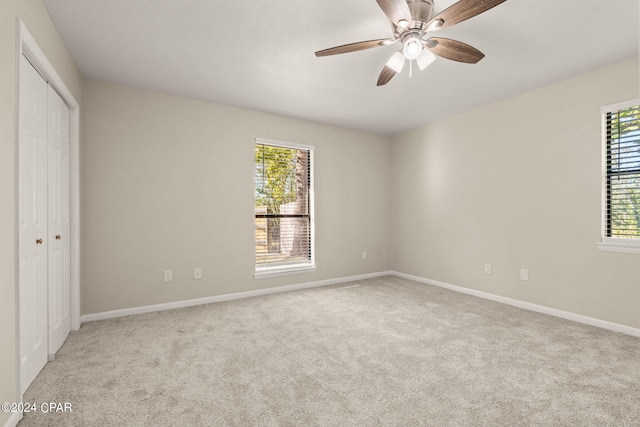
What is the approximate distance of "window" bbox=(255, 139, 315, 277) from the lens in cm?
423

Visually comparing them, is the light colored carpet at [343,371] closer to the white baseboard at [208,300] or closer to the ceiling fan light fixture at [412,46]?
the white baseboard at [208,300]

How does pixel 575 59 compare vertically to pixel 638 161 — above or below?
above

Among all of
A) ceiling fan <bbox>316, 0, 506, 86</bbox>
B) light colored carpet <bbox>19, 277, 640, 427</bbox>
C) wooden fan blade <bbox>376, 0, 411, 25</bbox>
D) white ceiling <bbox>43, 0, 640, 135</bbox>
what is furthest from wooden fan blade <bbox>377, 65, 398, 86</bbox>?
light colored carpet <bbox>19, 277, 640, 427</bbox>

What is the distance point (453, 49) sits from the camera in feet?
7.27

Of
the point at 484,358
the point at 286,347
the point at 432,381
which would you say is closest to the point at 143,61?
the point at 286,347

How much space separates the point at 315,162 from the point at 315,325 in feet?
8.06

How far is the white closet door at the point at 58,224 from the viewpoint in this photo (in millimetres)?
2348

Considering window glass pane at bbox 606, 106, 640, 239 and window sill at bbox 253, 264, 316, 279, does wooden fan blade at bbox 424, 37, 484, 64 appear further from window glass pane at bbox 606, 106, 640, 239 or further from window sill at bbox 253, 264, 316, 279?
window sill at bbox 253, 264, 316, 279

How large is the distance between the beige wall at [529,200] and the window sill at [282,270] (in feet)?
5.69

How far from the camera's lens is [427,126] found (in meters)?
4.74

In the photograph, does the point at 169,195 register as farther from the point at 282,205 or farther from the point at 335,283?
the point at 335,283

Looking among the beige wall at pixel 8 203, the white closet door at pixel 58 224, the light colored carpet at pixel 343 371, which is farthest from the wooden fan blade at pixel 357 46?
the light colored carpet at pixel 343 371

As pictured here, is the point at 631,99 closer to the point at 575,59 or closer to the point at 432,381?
the point at 575,59

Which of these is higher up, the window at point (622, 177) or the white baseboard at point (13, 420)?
the window at point (622, 177)
